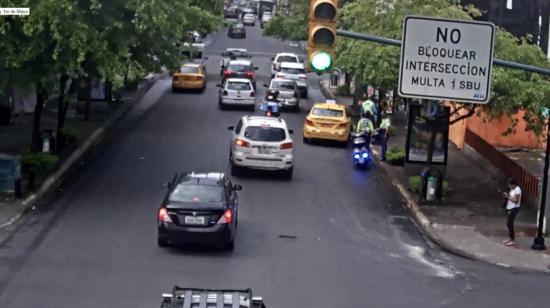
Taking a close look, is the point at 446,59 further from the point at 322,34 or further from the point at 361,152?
the point at 361,152

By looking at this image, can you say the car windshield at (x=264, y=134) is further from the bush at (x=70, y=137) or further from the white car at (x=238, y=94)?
the white car at (x=238, y=94)

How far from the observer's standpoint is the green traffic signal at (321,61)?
1388cm

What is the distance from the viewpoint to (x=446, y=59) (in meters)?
21.9

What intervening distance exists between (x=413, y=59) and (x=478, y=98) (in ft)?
5.77

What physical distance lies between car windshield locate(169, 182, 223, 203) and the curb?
14.4ft

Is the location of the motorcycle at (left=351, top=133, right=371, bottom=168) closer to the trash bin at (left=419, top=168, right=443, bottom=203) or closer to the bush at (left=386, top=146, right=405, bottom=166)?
the bush at (left=386, top=146, right=405, bottom=166)

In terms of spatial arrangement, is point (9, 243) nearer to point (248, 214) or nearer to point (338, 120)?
point (248, 214)

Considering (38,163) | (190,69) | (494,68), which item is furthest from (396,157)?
(190,69)

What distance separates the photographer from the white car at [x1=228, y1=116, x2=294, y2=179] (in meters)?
30.4

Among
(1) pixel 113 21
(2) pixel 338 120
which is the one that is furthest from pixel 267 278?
(2) pixel 338 120

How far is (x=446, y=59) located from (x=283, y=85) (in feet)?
89.0

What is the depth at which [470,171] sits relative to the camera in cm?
3469

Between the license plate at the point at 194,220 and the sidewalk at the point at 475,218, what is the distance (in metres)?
5.93

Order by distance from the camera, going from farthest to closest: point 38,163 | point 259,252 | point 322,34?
A: point 38,163 < point 259,252 < point 322,34
